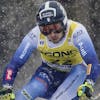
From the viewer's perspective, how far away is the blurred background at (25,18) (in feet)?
39.9

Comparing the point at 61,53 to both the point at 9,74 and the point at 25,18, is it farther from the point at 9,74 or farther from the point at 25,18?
the point at 25,18

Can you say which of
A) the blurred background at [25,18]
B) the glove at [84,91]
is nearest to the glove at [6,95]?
the glove at [84,91]

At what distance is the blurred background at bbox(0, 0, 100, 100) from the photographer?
39.9ft

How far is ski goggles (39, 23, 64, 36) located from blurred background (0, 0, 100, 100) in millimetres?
6012

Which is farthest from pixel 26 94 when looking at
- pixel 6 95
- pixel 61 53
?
pixel 61 53

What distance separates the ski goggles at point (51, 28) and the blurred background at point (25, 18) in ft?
19.7

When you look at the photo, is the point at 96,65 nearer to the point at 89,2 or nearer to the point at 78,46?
the point at 78,46

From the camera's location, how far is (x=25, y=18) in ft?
40.4

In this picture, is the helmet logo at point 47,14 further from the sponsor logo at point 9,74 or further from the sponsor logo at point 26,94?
the sponsor logo at point 26,94

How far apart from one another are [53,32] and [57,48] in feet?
1.70

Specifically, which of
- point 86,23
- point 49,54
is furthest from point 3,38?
point 49,54

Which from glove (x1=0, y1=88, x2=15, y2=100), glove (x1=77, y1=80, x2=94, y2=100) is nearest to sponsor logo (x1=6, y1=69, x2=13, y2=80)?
glove (x1=0, y1=88, x2=15, y2=100)

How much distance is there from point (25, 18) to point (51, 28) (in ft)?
21.1

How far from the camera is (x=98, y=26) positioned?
1231cm
